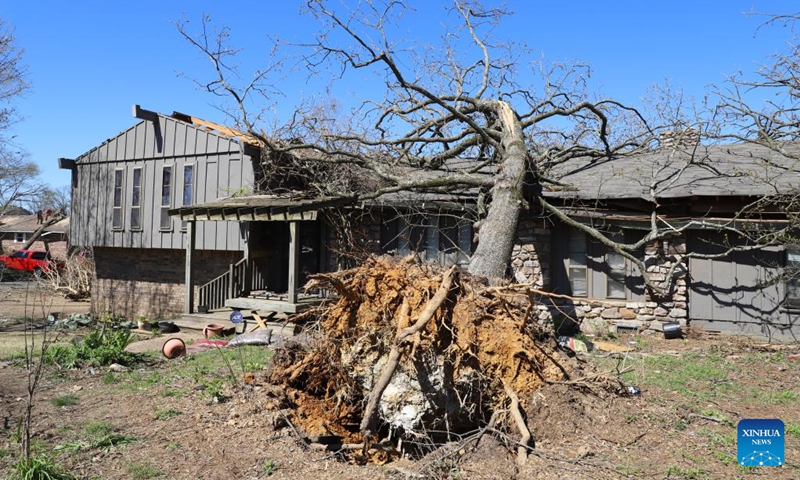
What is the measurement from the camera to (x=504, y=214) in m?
9.80

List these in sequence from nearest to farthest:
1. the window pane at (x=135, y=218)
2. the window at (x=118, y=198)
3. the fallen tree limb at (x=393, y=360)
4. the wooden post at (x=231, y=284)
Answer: the fallen tree limb at (x=393, y=360) → the wooden post at (x=231, y=284) → the window pane at (x=135, y=218) → the window at (x=118, y=198)

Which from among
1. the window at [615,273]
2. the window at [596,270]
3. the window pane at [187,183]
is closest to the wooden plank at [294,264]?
the window pane at [187,183]

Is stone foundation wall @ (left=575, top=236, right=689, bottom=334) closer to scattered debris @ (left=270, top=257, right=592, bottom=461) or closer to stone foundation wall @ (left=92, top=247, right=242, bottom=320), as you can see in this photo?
scattered debris @ (left=270, top=257, right=592, bottom=461)

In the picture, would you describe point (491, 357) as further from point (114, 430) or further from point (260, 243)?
point (260, 243)

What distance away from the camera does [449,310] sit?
6133 millimetres

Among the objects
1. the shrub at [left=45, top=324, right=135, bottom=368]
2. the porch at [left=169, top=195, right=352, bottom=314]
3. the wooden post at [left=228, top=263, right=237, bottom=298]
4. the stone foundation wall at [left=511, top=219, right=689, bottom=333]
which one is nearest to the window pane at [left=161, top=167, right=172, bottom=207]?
the porch at [left=169, top=195, right=352, bottom=314]

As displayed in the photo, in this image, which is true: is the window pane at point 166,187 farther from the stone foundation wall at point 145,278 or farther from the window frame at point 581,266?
the window frame at point 581,266

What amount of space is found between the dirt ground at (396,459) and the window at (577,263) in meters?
3.86

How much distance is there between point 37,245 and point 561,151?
4099 centimetres

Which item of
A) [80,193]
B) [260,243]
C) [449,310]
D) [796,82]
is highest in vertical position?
[796,82]

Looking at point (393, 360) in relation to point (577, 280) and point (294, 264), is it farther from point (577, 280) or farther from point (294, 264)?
point (577, 280)

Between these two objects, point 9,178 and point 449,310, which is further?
point 9,178

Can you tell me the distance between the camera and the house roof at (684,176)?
1066 centimetres

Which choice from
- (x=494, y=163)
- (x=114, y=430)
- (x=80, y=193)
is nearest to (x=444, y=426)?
(x=114, y=430)
